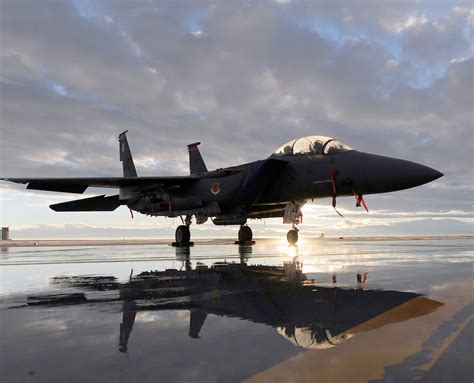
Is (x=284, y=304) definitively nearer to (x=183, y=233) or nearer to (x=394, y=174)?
(x=394, y=174)

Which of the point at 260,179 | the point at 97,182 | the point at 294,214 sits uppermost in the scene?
the point at 97,182

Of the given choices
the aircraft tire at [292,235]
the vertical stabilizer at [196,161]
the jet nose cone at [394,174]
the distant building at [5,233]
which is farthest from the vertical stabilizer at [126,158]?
the distant building at [5,233]

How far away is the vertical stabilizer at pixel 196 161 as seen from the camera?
84.7ft

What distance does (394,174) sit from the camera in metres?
11.7

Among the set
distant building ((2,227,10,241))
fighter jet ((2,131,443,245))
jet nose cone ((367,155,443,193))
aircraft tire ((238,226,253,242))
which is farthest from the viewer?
distant building ((2,227,10,241))

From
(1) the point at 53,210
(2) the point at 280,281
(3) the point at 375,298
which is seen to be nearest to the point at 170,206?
(1) the point at 53,210

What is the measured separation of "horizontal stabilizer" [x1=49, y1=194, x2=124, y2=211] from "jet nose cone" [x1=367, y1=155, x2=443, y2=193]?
46.6 ft

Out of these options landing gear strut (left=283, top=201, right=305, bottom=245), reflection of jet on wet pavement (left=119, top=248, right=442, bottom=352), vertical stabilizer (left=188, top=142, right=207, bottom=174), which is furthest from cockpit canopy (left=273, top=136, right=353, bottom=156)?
vertical stabilizer (left=188, top=142, right=207, bottom=174)

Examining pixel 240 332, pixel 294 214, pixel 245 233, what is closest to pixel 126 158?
pixel 245 233

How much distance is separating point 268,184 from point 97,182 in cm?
790

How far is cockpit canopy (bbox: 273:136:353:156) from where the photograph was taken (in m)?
13.4

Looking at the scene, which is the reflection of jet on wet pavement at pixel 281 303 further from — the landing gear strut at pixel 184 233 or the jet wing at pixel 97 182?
the landing gear strut at pixel 184 233

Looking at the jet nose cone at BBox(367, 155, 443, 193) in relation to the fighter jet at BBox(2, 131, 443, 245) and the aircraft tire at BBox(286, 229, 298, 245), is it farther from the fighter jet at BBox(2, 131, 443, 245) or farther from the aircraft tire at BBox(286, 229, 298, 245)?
the aircraft tire at BBox(286, 229, 298, 245)

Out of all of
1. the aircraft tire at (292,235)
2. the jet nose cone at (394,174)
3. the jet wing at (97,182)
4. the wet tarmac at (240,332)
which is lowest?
the wet tarmac at (240,332)
